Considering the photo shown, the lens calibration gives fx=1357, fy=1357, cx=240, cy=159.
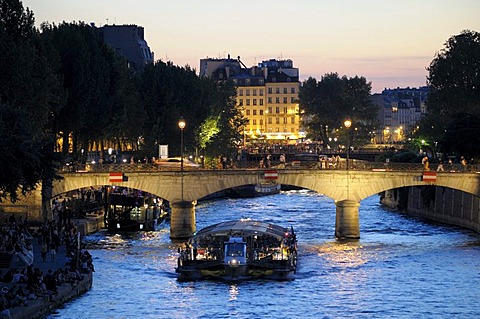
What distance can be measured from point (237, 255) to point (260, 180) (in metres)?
20.7

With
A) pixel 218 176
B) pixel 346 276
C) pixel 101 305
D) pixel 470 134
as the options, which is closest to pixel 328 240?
pixel 218 176

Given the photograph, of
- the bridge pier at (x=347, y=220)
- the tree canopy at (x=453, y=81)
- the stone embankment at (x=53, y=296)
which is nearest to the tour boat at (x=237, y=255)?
the stone embankment at (x=53, y=296)

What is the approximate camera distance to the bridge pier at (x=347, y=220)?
9150 centimetres

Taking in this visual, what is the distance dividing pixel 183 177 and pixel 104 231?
10.3 meters

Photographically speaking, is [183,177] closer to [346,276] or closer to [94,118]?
[94,118]

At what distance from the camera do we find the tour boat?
73.2 m

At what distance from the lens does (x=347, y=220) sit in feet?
302

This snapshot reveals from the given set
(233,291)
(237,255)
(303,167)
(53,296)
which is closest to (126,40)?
(303,167)

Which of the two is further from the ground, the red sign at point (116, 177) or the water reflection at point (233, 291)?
the red sign at point (116, 177)

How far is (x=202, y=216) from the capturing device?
11194cm

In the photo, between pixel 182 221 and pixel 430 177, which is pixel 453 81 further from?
pixel 182 221

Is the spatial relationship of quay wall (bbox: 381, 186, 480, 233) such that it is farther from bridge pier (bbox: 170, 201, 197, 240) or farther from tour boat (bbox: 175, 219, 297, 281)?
tour boat (bbox: 175, 219, 297, 281)

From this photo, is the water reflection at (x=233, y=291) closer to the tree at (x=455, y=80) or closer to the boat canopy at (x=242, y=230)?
the boat canopy at (x=242, y=230)

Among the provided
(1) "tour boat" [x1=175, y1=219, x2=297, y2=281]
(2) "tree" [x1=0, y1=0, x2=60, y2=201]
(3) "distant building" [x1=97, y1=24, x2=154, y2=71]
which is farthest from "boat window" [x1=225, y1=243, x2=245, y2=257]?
(3) "distant building" [x1=97, y1=24, x2=154, y2=71]
